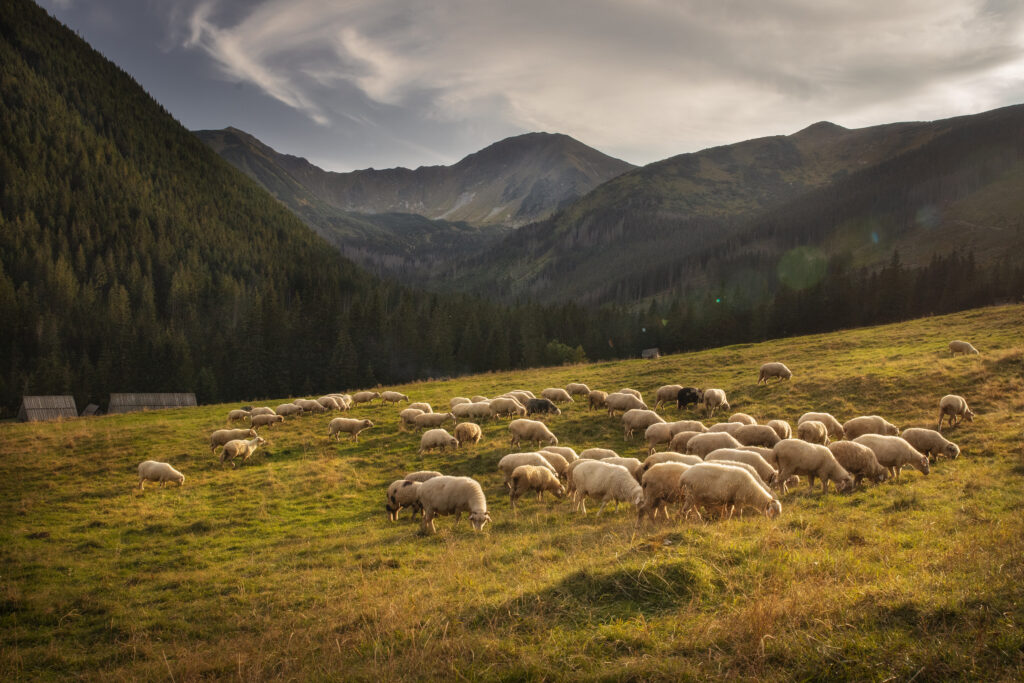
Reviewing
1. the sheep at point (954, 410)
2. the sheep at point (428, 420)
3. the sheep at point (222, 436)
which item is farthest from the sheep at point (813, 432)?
the sheep at point (222, 436)

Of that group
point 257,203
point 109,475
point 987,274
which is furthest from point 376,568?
point 257,203

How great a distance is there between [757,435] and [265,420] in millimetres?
29560

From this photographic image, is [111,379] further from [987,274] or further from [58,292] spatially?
[987,274]

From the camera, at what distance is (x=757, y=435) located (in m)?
19.6

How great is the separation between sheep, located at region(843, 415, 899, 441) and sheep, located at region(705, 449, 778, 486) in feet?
25.1

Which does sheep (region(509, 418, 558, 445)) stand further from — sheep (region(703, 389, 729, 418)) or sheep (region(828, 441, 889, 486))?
sheep (region(828, 441, 889, 486))

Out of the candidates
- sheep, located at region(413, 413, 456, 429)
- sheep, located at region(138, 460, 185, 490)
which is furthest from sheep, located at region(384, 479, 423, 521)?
sheep, located at region(413, 413, 456, 429)

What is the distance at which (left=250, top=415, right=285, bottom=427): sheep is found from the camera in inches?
1266

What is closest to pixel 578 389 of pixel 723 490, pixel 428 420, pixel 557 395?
pixel 557 395

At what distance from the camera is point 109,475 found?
2245 cm

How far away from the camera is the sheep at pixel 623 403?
29094 mm

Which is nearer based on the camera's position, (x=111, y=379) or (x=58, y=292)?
(x=111, y=379)

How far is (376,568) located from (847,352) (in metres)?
42.9

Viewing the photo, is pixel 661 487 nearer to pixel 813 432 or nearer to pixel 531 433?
pixel 813 432
